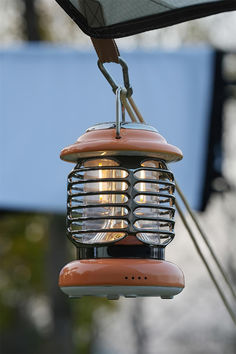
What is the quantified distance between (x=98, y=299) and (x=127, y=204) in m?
13.2

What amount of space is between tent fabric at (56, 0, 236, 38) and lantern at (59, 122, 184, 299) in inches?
6.7

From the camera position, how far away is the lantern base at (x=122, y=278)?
4.80 feet

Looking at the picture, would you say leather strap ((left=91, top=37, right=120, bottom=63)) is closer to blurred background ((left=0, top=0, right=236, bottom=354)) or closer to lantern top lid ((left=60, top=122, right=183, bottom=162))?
lantern top lid ((left=60, top=122, right=183, bottom=162))

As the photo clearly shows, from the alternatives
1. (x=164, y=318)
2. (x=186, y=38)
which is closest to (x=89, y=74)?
(x=186, y=38)

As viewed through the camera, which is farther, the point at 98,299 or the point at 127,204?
the point at 98,299

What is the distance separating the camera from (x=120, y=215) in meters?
1.52

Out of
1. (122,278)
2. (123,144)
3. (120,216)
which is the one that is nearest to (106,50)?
(123,144)

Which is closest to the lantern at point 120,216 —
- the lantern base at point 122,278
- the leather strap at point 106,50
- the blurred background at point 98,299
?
the lantern base at point 122,278

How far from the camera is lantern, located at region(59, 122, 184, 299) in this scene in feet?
4.86

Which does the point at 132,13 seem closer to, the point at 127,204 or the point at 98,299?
the point at 127,204

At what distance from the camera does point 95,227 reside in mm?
1574

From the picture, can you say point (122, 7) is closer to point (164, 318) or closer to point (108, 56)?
point (108, 56)

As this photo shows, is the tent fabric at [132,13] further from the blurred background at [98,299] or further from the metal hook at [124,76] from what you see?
the blurred background at [98,299]

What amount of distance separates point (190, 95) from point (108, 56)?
3596 millimetres
